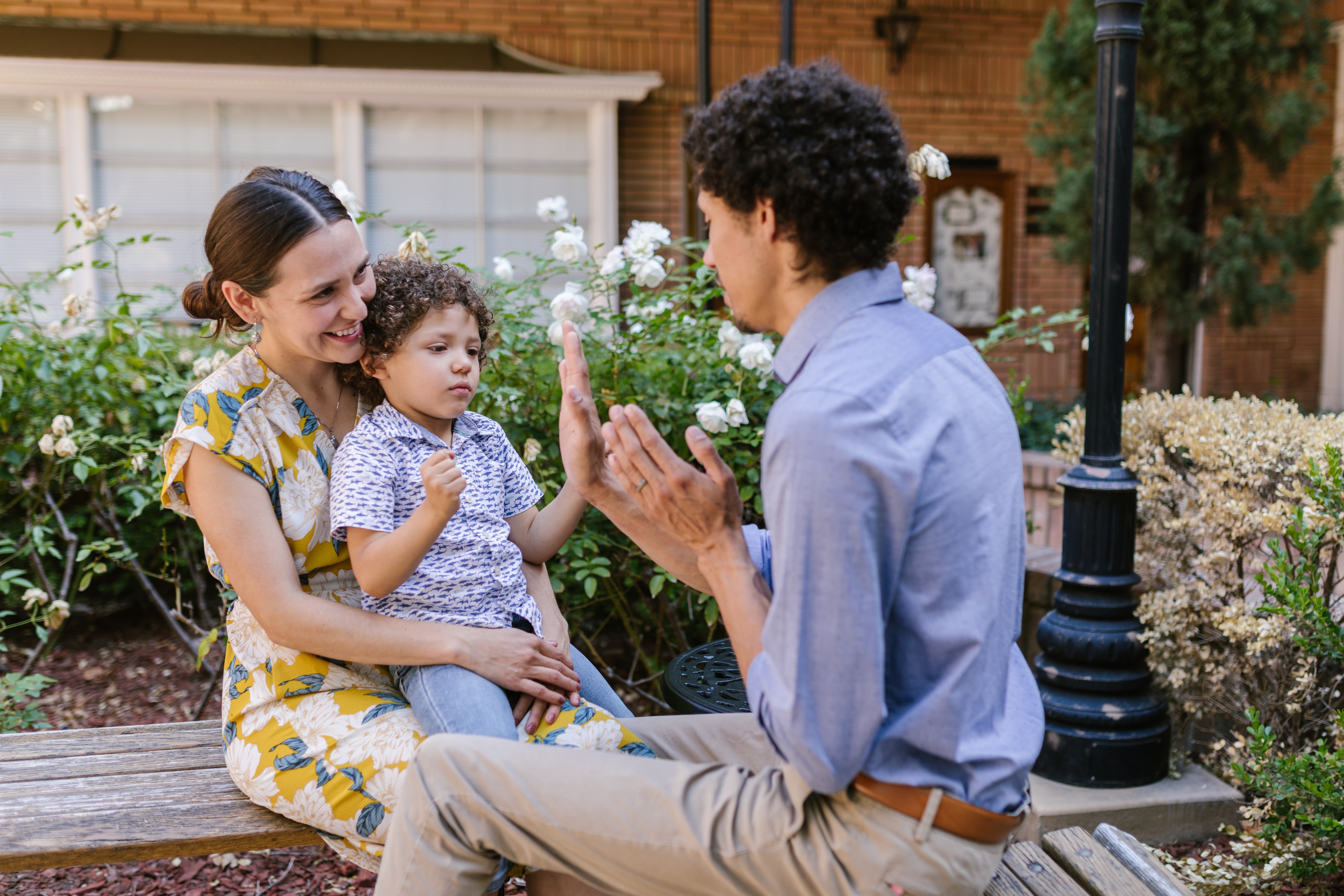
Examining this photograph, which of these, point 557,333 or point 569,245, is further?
point 569,245

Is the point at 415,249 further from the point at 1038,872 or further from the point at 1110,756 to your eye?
the point at 1110,756

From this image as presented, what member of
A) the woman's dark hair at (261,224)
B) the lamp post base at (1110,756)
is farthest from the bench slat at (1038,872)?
the woman's dark hair at (261,224)

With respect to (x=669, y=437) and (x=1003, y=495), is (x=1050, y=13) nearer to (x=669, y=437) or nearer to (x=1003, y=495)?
(x=669, y=437)

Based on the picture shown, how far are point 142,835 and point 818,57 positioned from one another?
6.74 metres

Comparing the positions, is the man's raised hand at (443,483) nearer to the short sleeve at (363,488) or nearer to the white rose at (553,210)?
the short sleeve at (363,488)

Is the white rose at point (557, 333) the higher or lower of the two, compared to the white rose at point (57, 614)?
higher

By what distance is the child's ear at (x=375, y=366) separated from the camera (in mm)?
2037

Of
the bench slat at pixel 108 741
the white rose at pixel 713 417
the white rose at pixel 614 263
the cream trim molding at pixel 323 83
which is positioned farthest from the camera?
the cream trim molding at pixel 323 83

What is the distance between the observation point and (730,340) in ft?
10.1

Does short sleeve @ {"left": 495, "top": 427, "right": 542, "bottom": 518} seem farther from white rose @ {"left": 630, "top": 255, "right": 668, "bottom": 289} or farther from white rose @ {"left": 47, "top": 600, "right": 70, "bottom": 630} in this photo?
white rose @ {"left": 47, "top": 600, "right": 70, "bottom": 630}

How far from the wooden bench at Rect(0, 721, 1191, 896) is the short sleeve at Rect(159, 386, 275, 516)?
568mm

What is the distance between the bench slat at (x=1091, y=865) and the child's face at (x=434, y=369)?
1413 mm

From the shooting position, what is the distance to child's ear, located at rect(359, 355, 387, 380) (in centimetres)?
204

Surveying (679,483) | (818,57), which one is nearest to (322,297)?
(679,483)
